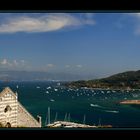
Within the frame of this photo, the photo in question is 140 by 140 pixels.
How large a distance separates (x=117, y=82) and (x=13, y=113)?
0.89 metres

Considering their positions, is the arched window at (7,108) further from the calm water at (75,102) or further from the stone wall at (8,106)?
the calm water at (75,102)

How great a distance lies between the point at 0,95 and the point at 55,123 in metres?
0.50

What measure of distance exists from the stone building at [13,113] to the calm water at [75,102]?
0.16 feet

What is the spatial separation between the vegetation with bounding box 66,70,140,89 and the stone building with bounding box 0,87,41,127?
42 cm

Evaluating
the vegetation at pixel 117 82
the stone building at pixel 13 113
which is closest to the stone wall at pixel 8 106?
the stone building at pixel 13 113

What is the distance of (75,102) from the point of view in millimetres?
2465

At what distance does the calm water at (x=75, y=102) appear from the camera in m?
2.36

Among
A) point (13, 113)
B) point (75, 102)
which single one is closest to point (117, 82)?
point (75, 102)

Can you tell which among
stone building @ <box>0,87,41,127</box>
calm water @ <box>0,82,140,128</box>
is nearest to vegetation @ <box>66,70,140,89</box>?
calm water @ <box>0,82,140,128</box>
